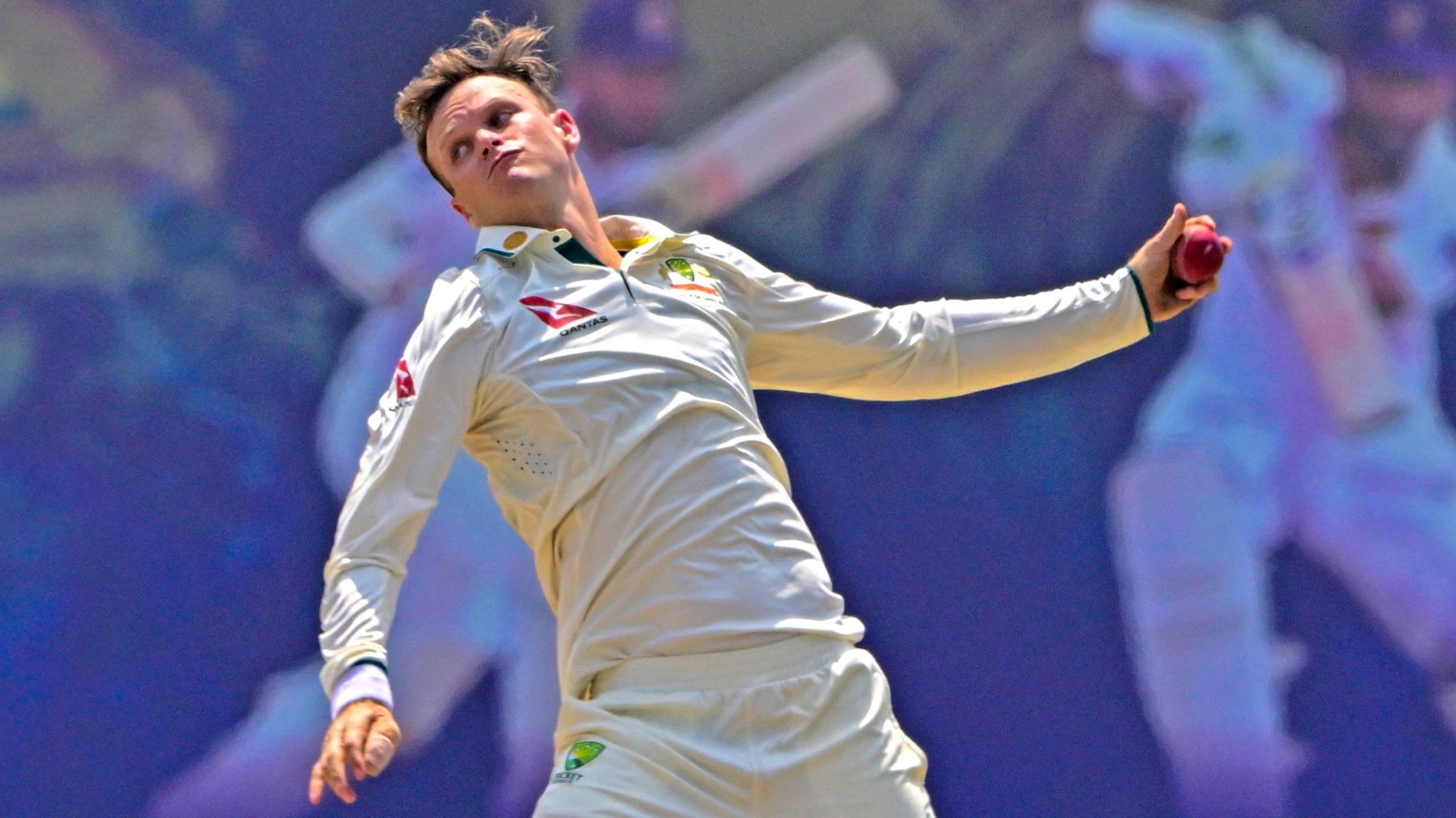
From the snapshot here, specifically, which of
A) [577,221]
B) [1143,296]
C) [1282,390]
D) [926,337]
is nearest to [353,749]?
[577,221]

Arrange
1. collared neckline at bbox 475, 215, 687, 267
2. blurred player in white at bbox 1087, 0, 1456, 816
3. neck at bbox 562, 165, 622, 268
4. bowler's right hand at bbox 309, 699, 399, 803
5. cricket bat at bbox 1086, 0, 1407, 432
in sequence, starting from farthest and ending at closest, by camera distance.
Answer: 1. cricket bat at bbox 1086, 0, 1407, 432
2. blurred player in white at bbox 1087, 0, 1456, 816
3. neck at bbox 562, 165, 622, 268
4. collared neckline at bbox 475, 215, 687, 267
5. bowler's right hand at bbox 309, 699, 399, 803

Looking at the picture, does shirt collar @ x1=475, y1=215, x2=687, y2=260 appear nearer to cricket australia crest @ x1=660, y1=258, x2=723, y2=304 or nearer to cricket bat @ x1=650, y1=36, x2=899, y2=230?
cricket australia crest @ x1=660, y1=258, x2=723, y2=304

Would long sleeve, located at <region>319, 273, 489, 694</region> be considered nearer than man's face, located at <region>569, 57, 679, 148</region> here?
Yes

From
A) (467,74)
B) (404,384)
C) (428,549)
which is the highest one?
(467,74)

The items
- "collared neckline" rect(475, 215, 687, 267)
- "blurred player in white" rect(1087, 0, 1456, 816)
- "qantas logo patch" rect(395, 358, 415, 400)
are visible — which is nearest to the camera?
"qantas logo patch" rect(395, 358, 415, 400)

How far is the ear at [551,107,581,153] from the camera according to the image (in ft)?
8.43

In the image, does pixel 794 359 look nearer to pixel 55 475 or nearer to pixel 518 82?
pixel 518 82

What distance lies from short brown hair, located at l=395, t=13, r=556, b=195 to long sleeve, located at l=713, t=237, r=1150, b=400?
0.44m

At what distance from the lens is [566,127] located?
2.61 meters

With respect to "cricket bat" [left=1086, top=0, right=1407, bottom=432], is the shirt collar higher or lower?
higher

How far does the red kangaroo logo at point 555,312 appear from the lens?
2234 millimetres

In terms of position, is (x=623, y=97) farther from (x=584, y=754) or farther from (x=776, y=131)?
(x=584, y=754)

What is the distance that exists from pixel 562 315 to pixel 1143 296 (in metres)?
0.84

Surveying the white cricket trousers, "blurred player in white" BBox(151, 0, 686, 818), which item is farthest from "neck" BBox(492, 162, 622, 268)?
"blurred player in white" BBox(151, 0, 686, 818)
